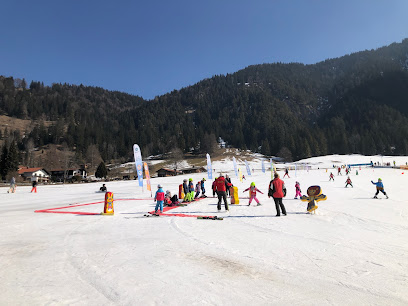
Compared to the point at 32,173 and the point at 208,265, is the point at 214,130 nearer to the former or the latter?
the point at 32,173

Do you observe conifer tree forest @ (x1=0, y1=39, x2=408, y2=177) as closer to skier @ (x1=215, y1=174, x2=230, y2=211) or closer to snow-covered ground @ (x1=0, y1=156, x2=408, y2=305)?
skier @ (x1=215, y1=174, x2=230, y2=211)

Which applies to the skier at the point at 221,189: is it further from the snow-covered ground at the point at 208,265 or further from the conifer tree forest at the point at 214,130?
the conifer tree forest at the point at 214,130

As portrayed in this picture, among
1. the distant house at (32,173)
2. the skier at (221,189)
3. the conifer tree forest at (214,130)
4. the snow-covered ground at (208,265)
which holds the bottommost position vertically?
A: the snow-covered ground at (208,265)

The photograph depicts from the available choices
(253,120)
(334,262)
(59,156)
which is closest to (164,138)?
(59,156)

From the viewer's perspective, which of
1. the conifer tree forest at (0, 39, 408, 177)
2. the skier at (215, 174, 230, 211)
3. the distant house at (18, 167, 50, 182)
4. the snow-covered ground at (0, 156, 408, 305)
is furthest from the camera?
the conifer tree forest at (0, 39, 408, 177)

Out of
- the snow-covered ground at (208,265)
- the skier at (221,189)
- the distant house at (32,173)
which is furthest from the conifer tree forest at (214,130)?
the snow-covered ground at (208,265)

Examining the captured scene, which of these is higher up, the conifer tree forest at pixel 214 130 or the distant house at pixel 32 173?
the conifer tree forest at pixel 214 130

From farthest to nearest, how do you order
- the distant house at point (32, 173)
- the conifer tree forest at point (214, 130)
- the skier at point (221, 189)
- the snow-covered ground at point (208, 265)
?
1. the conifer tree forest at point (214, 130)
2. the distant house at point (32, 173)
3. the skier at point (221, 189)
4. the snow-covered ground at point (208, 265)

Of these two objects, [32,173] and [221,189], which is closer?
[221,189]

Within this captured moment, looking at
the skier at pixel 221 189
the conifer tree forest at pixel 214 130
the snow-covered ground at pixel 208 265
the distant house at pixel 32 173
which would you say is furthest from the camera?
the conifer tree forest at pixel 214 130

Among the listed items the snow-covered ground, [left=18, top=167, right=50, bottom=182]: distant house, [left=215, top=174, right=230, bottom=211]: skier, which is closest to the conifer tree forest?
[left=18, top=167, right=50, bottom=182]: distant house

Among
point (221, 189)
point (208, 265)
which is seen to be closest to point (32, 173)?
point (221, 189)

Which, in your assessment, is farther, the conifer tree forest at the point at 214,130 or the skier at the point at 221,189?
the conifer tree forest at the point at 214,130

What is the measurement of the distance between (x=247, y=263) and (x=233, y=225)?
3599 millimetres
